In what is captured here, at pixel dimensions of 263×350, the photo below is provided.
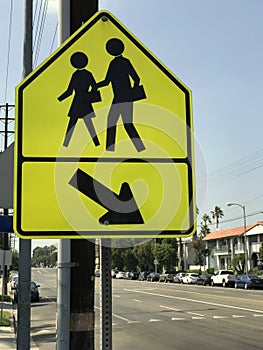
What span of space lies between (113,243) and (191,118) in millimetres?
611

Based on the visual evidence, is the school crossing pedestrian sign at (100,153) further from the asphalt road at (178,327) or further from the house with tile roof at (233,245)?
the house with tile roof at (233,245)

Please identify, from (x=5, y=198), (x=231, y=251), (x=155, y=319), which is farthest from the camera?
(x=231, y=251)

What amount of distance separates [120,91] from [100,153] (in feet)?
0.94

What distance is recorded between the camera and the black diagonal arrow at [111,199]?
6.82 ft

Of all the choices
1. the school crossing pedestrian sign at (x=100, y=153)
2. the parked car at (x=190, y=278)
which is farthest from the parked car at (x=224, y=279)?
the school crossing pedestrian sign at (x=100, y=153)

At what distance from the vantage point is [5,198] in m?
3.46

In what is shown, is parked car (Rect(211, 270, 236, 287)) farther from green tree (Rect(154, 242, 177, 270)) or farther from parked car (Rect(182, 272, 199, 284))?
green tree (Rect(154, 242, 177, 270))

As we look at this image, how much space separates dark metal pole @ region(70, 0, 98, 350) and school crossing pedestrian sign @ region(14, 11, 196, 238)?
20.2 inches

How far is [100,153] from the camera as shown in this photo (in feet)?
6.88

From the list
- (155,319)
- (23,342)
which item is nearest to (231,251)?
(155,319)

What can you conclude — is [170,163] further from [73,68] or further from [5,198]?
[5,198]

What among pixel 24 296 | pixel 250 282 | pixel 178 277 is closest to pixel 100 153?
pixel 24 296

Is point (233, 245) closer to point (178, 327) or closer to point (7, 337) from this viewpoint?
point (178, 327)

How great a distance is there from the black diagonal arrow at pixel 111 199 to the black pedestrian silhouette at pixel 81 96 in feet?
0.49
